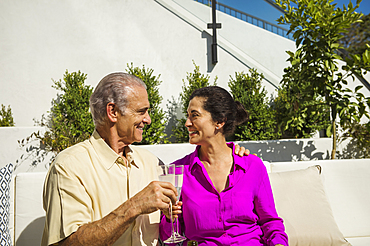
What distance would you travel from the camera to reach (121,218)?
1.34 metres

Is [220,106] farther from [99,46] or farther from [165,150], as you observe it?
[99,46]

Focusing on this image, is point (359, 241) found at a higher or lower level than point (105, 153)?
lower

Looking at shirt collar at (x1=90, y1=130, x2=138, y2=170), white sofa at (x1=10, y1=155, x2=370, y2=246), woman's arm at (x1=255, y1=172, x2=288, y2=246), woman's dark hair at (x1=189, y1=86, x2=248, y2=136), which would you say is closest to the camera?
shirt collar at (x1=90, y1=130, x2=138, y2=170)

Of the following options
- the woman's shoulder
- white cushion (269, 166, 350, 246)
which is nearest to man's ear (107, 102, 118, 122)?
the woman's shoulder

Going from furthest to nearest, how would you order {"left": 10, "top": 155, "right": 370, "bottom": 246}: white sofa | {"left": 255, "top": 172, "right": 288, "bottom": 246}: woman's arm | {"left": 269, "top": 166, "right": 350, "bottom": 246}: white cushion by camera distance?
{"left": 10, "top": 155, "right": 370, "bottom": 246}: white sofa
{"left": 269, "top": 166, "right": 350, "bottom": 246}: white cushion
{"left": 255, "top": 172, "right": 288, "bottom": 246}: woman's arm

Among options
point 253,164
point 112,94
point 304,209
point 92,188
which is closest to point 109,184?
point 92,188

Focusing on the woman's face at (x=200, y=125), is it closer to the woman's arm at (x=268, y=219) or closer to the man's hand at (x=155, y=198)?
the woman's arm at (x=268, y=219)

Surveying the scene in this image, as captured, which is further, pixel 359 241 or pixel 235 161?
pixel 359 241

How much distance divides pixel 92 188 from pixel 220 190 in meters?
0.80

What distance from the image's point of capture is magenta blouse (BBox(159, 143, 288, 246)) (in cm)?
180

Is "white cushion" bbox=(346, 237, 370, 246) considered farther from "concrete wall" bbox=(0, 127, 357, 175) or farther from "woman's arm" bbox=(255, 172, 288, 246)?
"concrete wall" bbox=(0, 127, 357, 175)

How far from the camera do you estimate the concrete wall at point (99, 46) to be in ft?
17.4

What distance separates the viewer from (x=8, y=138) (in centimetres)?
432

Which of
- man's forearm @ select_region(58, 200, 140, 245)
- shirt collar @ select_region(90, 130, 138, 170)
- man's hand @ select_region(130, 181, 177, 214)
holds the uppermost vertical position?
shirt collar @ select_region(90, 130, 138, 170)
